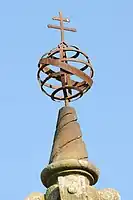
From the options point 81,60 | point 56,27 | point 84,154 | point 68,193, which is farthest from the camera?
point 56,27

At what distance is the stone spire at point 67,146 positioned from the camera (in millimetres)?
8180

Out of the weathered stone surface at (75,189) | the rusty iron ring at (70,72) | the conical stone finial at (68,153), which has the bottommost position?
the weathered stone surface at (75,189)

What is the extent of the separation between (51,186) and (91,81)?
1614 millimetres

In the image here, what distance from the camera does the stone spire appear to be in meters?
8.18

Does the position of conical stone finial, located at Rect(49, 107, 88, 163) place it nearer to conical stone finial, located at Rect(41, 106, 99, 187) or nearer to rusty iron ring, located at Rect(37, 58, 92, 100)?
conical stone finial, located at Rect(41, 106, 99, 187)

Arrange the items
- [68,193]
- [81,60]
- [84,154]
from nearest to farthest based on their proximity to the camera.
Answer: [68,193] → [84,154] → [81,60]

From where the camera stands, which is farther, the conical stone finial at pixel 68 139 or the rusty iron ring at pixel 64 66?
the rusty iron ring at pixel 64 66

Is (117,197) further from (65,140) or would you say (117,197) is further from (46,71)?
(46,71)

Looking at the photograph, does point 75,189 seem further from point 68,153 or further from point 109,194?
point 68,153

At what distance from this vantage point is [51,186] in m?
8.31

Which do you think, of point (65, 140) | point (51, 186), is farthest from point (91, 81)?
point (51, 186)

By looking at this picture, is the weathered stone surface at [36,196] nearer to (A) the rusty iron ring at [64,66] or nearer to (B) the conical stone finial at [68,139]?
(B) the conical stone finial at [68,139]

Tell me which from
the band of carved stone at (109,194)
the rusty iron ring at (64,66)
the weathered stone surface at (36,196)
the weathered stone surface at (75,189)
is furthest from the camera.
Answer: the rusty iron ring at (64,66)

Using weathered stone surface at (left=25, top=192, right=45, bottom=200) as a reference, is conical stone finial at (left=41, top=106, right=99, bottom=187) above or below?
above
